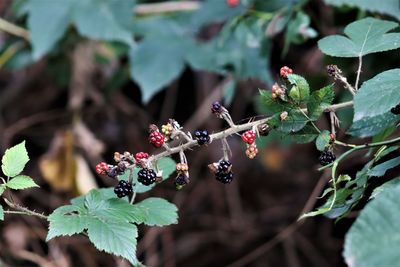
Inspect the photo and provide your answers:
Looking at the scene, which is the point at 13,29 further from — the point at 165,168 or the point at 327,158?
the point at 327,158

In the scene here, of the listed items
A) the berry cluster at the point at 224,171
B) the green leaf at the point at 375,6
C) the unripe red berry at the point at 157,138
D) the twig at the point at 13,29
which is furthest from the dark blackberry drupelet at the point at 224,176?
the twig at the point at 13,29

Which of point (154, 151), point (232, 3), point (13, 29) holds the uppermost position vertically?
point (232, 3)

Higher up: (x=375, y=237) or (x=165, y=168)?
(x=375, y=237)

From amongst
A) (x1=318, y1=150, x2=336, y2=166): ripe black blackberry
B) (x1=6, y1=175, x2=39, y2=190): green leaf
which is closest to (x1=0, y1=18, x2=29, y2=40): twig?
(x1=6, y1=175, x2=39, y2=190): green leaf

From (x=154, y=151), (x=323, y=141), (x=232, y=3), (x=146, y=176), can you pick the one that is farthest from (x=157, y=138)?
(x=154, y=151)

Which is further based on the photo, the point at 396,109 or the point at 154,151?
the point at 154,151

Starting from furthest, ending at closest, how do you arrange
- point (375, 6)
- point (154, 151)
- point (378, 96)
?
1. point (154, 151)
2. point (375, 6)
3. point (378, 96)

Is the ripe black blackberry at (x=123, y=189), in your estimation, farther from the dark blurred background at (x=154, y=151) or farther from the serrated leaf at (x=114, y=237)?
the dark blurred background at (x=154, y=151)

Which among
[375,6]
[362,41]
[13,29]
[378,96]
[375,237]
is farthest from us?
[13,29]
